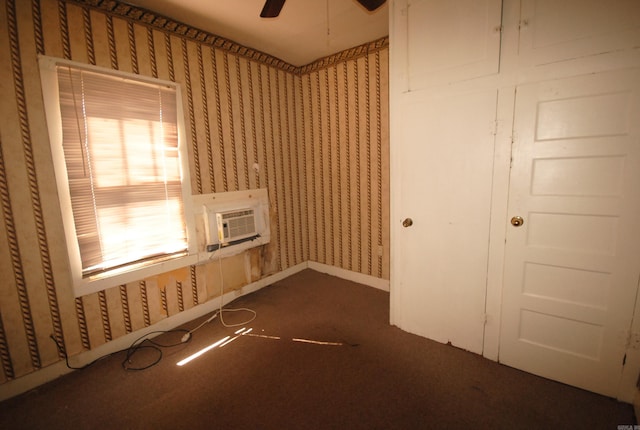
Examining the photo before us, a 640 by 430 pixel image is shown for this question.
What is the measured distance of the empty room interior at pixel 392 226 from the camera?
155cm

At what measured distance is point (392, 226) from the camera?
2.32 meters

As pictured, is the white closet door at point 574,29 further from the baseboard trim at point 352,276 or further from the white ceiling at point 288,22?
the baseboard trim at point 352,276

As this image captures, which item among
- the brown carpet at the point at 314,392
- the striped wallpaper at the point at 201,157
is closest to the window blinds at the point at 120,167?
the striped wallpaper at the point at 201,157

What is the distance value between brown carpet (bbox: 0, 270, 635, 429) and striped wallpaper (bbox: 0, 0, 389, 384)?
40 centimetres

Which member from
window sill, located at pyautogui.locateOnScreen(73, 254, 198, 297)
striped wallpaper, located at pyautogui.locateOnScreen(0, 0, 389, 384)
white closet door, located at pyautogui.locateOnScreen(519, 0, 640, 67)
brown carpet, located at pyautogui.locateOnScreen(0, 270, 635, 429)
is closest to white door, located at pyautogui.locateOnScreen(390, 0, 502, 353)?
white closet door, located at pyautogui.locateOnScreen(519, 0, 640, 67)

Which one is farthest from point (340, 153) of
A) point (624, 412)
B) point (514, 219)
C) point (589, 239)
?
point (624, 412)

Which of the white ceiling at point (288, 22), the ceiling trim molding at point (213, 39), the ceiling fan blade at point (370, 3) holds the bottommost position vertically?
the ceiling fan blade at point (370, 3)

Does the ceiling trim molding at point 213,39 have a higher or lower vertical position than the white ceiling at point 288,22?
lower

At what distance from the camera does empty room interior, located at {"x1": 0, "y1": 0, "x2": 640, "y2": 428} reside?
5.09 ft

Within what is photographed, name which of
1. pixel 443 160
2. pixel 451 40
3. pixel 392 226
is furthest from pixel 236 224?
pixel 451 40

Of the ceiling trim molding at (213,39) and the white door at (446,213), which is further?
the ceiling trim molding at (213,39)

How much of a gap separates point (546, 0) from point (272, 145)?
2.56 metres

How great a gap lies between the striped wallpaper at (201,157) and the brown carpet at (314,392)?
1.32ft

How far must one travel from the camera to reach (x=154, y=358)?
2.13 m
